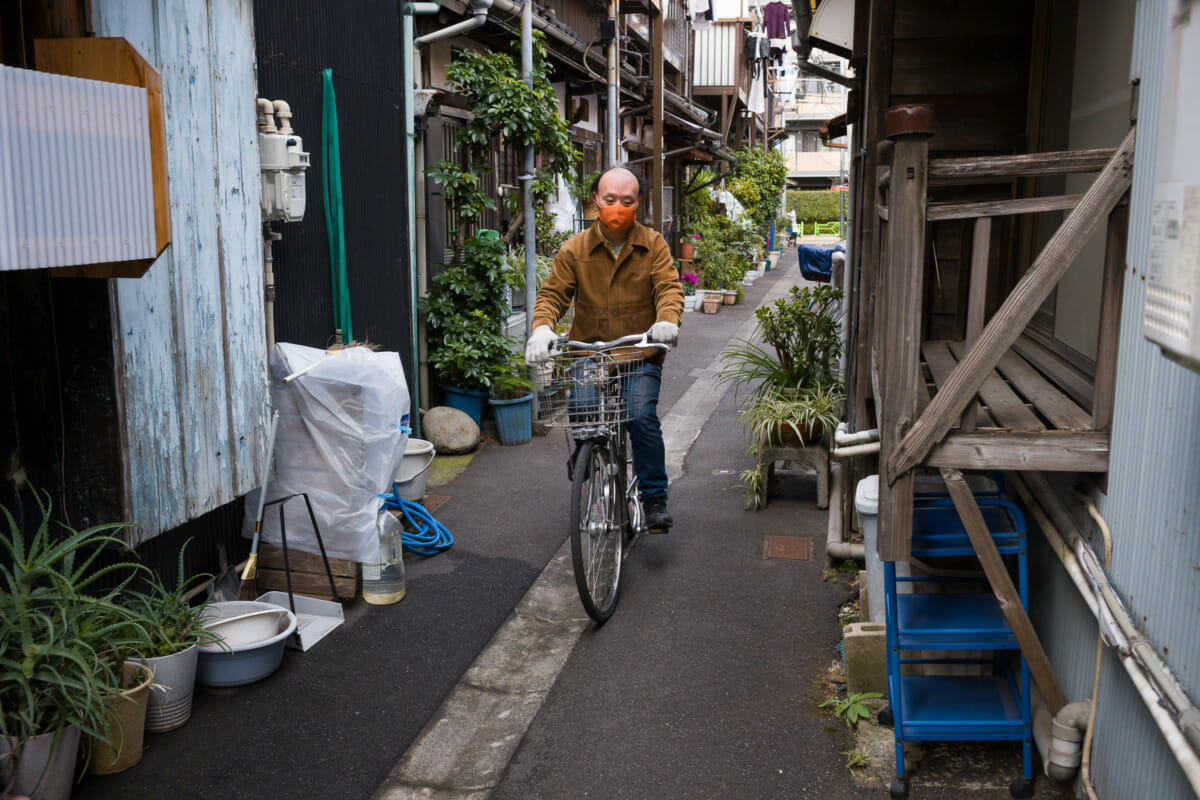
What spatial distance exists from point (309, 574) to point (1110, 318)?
3.86 metres

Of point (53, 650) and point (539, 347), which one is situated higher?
point (539, 347)

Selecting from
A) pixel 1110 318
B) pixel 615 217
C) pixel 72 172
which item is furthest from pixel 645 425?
pixel 72 172

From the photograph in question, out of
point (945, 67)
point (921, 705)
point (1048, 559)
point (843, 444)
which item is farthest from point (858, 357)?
point (921, 705)

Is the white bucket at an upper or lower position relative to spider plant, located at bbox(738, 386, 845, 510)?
lower

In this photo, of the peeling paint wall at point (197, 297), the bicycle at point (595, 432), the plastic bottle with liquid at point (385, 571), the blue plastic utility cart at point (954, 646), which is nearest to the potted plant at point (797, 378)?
the bicycle at point (595, 432)

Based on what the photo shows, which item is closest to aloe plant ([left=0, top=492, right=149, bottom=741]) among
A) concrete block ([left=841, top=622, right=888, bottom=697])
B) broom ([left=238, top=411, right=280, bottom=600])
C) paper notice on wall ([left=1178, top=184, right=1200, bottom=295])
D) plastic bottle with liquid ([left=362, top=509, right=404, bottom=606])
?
broom ([left=238, top=411, right=280, bottom=600])

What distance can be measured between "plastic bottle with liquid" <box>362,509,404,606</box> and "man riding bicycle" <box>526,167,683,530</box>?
4.07 ft

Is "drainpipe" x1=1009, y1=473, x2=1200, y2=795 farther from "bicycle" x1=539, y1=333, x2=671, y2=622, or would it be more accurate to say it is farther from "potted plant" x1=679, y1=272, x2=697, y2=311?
"potted plant" x1=679, y1=272, x2=697, y2=311

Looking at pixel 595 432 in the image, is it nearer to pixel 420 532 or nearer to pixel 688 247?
pixel 420 532

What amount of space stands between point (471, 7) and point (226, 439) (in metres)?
5.30

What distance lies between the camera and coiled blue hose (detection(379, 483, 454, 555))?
6.20m

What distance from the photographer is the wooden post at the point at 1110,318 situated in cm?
314

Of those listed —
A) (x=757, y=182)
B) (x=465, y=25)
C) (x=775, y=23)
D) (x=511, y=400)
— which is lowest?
(x=511, y=400)

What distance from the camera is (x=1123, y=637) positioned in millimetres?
2844
